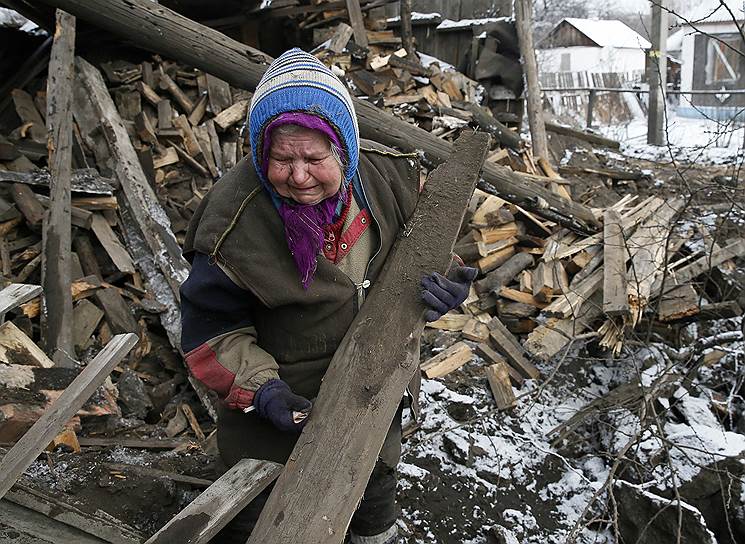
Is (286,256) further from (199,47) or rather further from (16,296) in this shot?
(199,47)

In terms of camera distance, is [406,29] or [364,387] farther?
[406,29]

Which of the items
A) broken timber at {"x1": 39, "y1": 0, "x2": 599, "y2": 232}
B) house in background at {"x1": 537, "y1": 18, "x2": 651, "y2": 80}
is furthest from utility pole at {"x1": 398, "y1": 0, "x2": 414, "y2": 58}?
house in background at {"x1": 537, "y1": 18, "x2": 651, "y2": 80}

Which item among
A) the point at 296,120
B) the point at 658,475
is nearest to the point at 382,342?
the point at 296,120

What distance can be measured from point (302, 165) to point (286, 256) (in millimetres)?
309

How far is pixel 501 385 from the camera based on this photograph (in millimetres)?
4535

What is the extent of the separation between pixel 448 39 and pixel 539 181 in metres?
4.42

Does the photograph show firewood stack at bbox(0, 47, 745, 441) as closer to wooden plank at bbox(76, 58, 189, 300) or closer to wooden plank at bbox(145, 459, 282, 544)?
A: wooden plank at bbox(76, 58, 189, 300)

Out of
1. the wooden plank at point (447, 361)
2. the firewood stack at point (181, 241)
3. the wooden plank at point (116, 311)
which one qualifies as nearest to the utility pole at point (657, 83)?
the firewood stack at point (181, 241)

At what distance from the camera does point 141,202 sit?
470cm

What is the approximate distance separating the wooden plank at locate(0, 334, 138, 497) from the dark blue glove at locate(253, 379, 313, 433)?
505mm

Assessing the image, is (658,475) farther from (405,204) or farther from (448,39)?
(448,39)

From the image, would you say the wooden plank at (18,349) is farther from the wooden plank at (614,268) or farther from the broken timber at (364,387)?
the wooden plank at (614,268)

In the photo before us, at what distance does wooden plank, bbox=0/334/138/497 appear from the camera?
172 cm

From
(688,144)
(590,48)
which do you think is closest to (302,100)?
(688,144)
